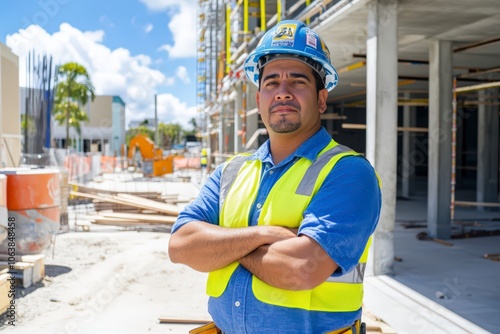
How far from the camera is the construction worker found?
6.16ft

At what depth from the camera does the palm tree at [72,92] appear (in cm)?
3559

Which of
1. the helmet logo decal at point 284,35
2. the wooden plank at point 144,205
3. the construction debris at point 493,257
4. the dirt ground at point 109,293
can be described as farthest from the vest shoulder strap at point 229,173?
the wooden plank at point 144,205

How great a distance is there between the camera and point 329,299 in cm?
194

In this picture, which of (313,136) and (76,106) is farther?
(76,106)

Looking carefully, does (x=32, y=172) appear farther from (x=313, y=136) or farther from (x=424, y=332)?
(x=313, y=136)

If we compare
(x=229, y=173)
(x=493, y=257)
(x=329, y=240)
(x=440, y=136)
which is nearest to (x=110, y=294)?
(x=229, y=173)

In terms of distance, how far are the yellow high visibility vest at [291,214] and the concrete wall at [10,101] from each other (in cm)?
1148

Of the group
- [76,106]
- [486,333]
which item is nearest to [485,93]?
[486,333]

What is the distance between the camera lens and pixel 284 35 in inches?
85.5

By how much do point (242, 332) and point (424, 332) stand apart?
3.58 meters

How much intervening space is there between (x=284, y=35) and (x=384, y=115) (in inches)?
204

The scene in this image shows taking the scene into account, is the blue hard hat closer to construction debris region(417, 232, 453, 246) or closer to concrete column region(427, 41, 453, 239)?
construction debris region(417, 232, 453, 246)

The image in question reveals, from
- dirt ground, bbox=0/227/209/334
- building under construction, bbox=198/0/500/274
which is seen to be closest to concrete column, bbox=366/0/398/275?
building under construction, bbox=198/0/500/274

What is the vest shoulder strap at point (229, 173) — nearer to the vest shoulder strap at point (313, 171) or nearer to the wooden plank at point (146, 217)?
the vest shoulder strap at point (313, 171)
